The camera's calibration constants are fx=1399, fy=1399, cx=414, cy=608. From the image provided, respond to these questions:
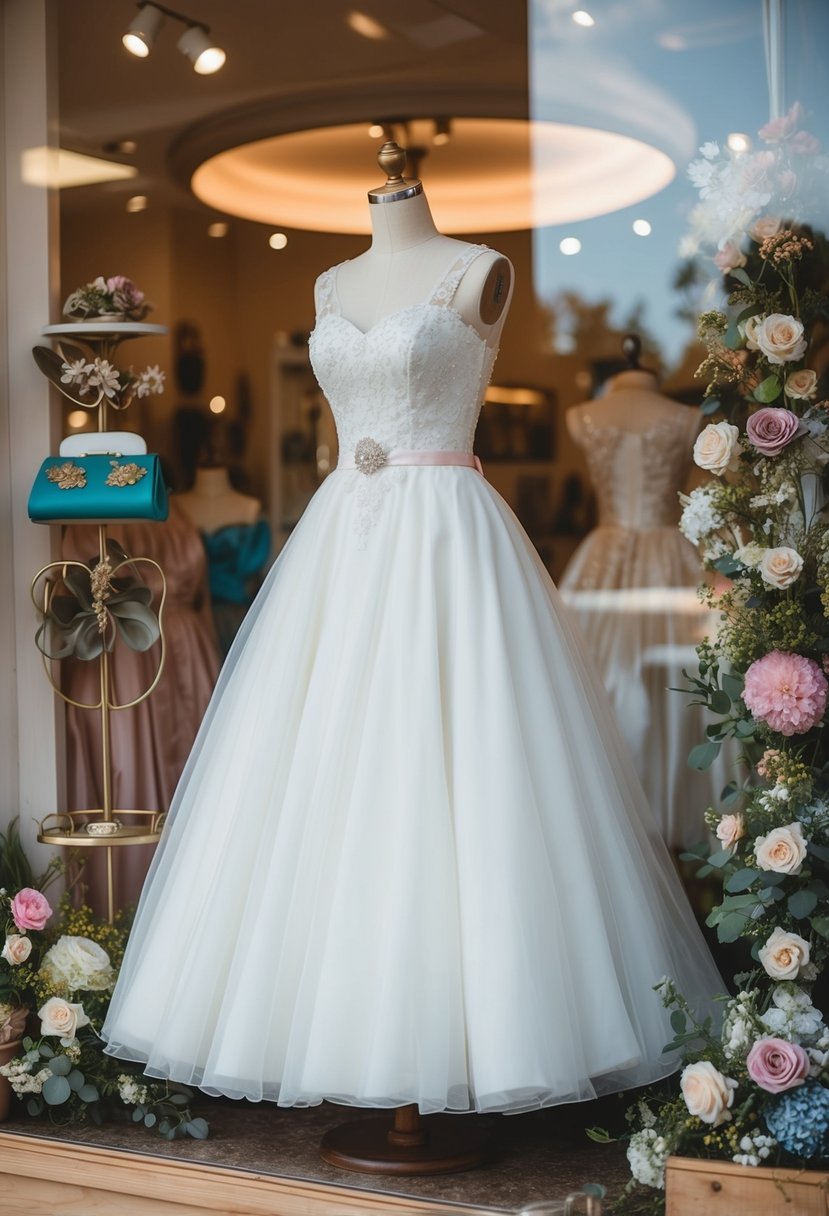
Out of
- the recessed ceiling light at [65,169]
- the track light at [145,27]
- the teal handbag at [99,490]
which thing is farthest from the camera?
the track light at [145,27]

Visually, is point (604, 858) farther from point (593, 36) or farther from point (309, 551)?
point (593, 36)

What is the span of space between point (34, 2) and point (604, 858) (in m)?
2.19

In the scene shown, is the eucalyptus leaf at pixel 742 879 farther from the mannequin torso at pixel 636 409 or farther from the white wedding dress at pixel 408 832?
the mannequin torso at pixel 636 409

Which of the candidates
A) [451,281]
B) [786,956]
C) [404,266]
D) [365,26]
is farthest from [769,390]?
[365,26]

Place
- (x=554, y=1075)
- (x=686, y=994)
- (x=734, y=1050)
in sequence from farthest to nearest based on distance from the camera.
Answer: (x=686, y=994)
(x=734, y=1050)
(x=554, y=1075)

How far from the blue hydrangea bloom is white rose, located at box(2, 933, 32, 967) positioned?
4.56 ft

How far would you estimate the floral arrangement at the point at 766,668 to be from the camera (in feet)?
6.95

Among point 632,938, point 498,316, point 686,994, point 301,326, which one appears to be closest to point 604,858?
point 632,938

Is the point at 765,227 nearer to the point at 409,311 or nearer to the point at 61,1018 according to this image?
the point at 409,311

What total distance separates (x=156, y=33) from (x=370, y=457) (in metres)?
1.55

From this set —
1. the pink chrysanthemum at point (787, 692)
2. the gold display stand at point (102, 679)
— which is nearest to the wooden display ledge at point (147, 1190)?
the gold display stand at point (102, 679)

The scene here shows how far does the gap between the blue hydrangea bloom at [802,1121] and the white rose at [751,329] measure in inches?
47.4

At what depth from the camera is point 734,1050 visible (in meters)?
2.17

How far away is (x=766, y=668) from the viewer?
2.26 m
